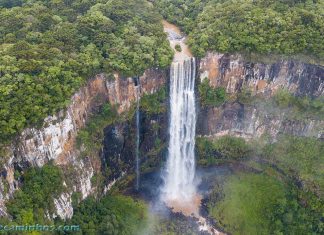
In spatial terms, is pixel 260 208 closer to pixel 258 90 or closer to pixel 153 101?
pixel 258 90

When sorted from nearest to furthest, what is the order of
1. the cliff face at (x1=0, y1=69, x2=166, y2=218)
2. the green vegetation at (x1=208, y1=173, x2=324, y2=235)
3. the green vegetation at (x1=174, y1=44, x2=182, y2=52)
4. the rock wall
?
the cliff face at (x1=0, y1=69, x2=166, y2=218) < the green vegetation at (x1=208, y1=173, x2=324, y2=235) < the rock wall < the green vegetation at (x1=174, y1=44, x2=182, y2=52)

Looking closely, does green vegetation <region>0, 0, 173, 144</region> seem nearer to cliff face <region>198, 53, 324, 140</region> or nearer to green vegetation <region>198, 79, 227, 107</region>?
green vegetation <region>198, 79, 227, 107</region>

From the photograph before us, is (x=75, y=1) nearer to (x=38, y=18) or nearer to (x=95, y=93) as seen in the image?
(x=38, y=18)

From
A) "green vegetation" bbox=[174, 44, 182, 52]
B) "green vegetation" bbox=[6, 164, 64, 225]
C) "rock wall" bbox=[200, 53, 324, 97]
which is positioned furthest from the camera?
"green vegetation" bbox=[174, 44, 182, 52]

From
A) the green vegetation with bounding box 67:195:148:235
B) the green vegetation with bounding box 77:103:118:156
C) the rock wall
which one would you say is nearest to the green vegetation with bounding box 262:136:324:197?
the rock wall

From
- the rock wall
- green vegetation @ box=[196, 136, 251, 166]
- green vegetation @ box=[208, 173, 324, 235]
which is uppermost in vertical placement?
the rock wall

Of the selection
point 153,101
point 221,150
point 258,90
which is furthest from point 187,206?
point 258,90

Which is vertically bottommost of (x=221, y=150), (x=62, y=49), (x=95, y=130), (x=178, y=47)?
(x=221, y=150)

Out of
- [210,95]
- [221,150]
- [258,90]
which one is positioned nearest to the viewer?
[210,95]
